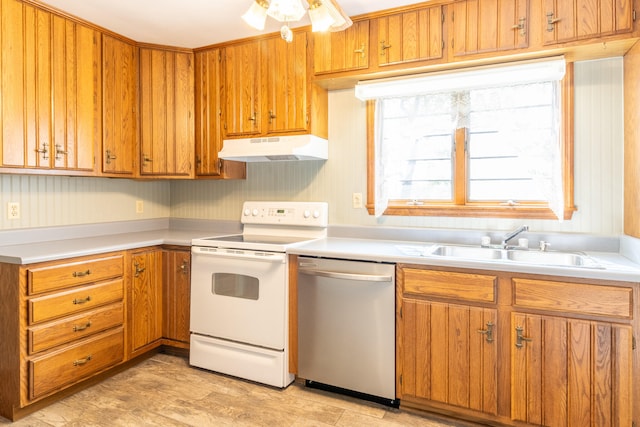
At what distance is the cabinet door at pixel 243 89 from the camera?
9.43ft

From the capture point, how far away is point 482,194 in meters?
2.56

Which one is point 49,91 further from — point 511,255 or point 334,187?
point 511,255

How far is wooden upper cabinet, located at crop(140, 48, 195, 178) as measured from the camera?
3049 millimetres

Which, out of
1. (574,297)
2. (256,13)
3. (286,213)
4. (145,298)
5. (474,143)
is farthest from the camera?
(286,213)

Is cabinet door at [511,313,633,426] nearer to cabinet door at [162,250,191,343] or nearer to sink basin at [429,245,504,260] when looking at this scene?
sink basin at [429,245,504,260]

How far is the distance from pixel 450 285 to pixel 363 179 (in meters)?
1.10

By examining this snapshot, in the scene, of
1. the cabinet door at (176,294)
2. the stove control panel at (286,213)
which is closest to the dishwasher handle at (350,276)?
the stove control panel at (286,213)

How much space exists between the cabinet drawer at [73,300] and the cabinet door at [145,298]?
0.14m

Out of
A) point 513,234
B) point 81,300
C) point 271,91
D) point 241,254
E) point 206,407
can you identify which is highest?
point 271,91

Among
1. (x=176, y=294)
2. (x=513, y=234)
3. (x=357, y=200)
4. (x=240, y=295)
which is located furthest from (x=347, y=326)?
(x=176, y=294)

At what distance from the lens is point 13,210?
250cm

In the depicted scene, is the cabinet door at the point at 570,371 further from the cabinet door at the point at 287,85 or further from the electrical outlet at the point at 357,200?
the cabinet door at the point at 287,85

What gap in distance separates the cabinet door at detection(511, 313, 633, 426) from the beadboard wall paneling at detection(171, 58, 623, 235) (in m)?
0.73

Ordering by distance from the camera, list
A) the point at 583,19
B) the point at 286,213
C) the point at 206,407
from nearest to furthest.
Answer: the point at 583,19, the point at 206,407, the point at 286,213
